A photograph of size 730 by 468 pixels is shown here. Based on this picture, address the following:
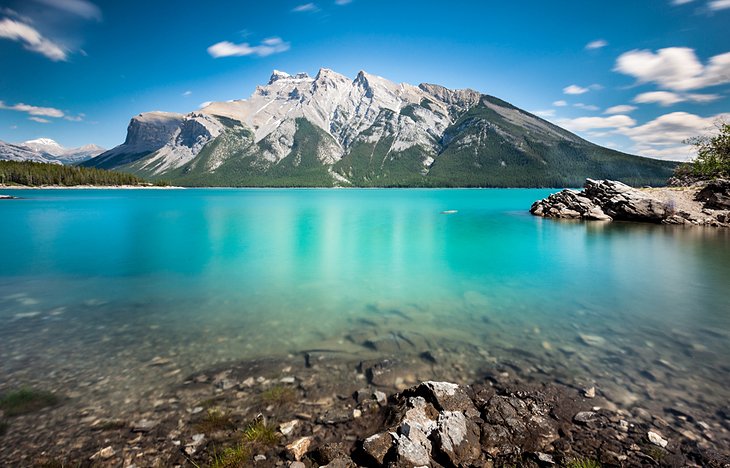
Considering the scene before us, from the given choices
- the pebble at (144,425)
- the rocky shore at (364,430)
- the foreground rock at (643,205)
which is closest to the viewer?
the rocky shore at (364,430)

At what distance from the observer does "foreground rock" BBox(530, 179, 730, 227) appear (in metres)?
47.3

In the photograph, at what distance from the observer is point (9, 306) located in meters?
15.1

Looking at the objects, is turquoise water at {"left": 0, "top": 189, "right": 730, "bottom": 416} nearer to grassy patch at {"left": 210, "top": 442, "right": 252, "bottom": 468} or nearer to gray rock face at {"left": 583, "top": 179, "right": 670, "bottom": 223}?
grassy patch at {"left": 210, "top": 442, "right": 252, "bottom": 468}

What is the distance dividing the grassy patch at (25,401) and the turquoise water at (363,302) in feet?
2.23

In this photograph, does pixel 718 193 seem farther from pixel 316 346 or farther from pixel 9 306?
pixel 9 306

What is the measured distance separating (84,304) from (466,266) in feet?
70.9

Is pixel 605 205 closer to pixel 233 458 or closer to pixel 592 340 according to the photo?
pixel 592 340

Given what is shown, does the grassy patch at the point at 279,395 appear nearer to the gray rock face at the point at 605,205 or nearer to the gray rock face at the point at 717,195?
the gray rock face at the point at 605,205

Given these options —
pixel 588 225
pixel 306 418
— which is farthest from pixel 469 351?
pixel 588 225

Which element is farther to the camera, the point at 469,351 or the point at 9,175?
the point at 9,175

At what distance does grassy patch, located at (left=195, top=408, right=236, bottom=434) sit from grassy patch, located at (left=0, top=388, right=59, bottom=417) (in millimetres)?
3755

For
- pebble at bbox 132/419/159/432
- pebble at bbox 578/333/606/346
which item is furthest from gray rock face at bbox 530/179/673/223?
pebble at bbox 132/419/159/432

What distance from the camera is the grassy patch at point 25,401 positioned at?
304 inches

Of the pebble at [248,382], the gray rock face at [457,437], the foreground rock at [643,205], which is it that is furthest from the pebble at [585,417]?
the foreground rock at [643,205]
